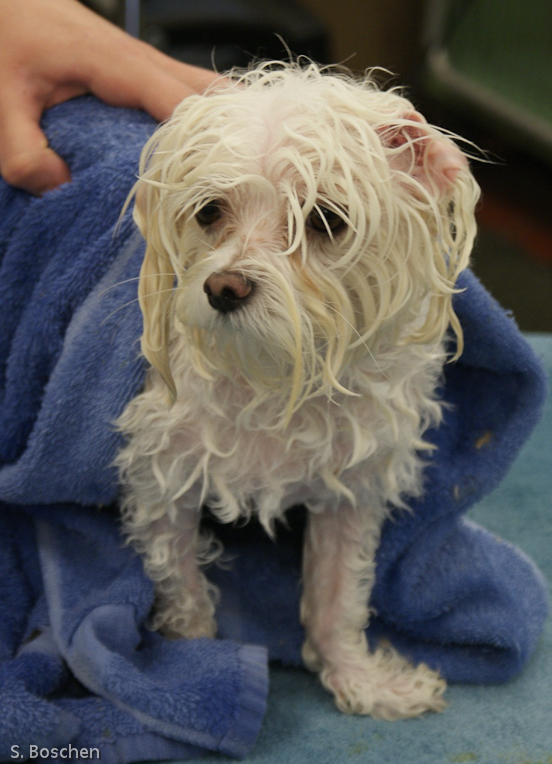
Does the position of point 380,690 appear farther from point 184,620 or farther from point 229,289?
point 229,289

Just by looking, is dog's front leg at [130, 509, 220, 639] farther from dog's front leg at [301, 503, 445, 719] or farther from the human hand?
the human hand

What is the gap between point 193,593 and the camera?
35.0 inches

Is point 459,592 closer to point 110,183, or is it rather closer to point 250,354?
point 250,354

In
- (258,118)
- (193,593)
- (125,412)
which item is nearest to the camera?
(258,118)

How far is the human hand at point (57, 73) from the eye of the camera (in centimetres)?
87

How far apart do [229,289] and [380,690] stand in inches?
17.9

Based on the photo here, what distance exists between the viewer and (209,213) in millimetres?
667

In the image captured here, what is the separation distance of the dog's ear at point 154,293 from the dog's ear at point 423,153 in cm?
18

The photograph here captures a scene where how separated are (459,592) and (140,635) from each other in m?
0.31

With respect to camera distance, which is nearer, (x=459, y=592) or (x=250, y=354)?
(x=250, y=354)

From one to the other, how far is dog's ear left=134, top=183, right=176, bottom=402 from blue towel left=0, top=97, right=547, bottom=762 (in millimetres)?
69

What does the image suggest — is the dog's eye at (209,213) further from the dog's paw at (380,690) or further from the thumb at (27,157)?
the dog's paw at (380,690)

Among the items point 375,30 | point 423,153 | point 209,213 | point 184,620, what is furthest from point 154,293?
point 375,30

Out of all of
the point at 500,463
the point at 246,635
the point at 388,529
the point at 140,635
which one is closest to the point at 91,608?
the point at 140,635
